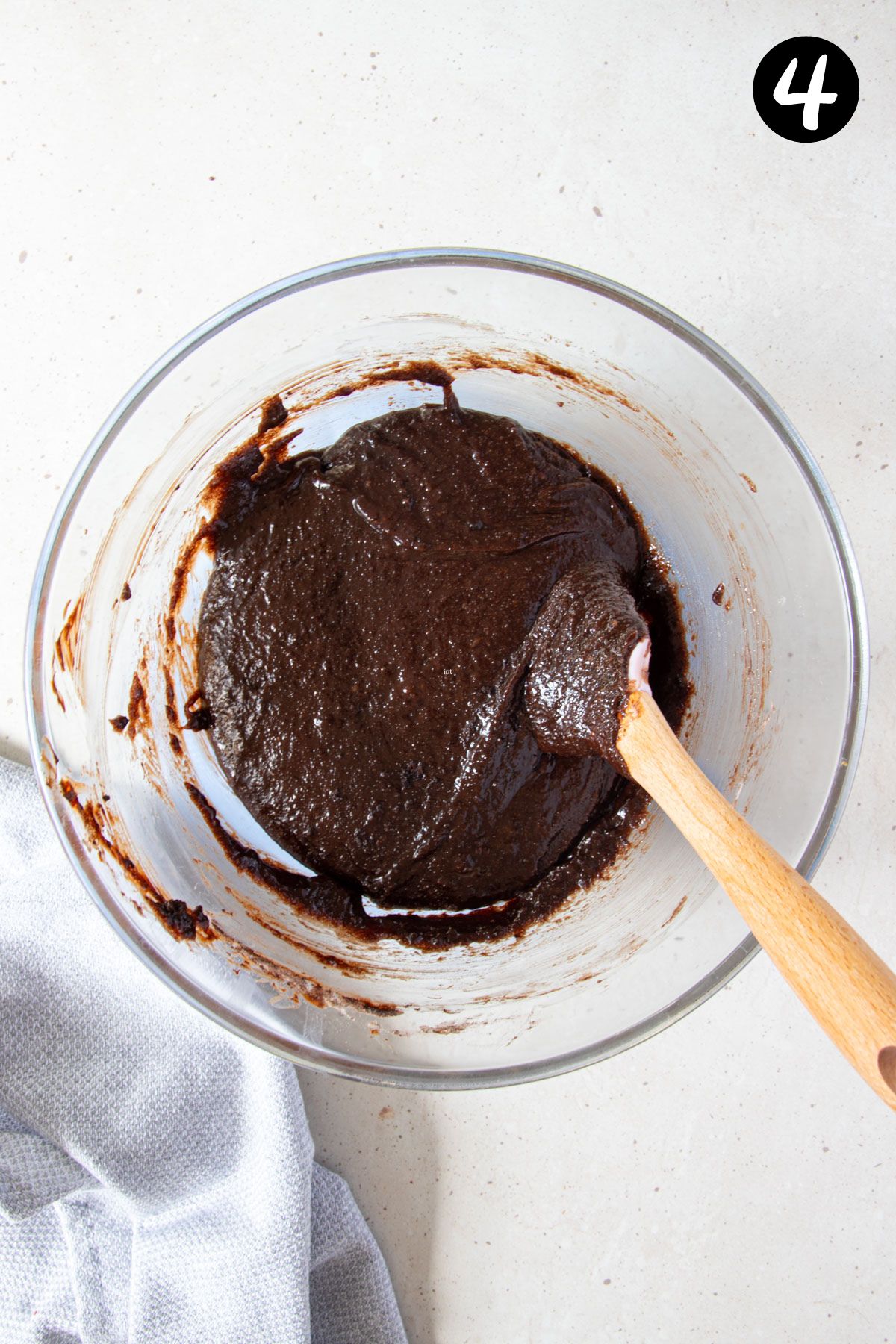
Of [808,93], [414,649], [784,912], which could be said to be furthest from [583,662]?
[808,93]

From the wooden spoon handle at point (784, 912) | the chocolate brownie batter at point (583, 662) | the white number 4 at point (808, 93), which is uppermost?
the white number 4 at point (808, 93)

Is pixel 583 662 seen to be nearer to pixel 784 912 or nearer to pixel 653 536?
pixel 653 536

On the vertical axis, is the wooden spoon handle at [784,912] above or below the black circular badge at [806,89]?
below

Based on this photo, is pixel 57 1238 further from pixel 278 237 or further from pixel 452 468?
pixel 278 237

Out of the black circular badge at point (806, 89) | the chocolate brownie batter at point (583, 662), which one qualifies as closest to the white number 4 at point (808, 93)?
the black circular badge at point (806, 89)

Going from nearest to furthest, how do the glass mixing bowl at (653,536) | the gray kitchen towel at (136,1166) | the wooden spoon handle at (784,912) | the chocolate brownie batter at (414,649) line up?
the wooden spoon handle at (784,912), the glass mixing bowl at (653,536), the chocolate brownie batter at (414,649), the gray kitchen towel at (136,1166)

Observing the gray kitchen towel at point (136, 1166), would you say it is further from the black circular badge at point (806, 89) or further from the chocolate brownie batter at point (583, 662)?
the black circular badge at point (806, 89)
